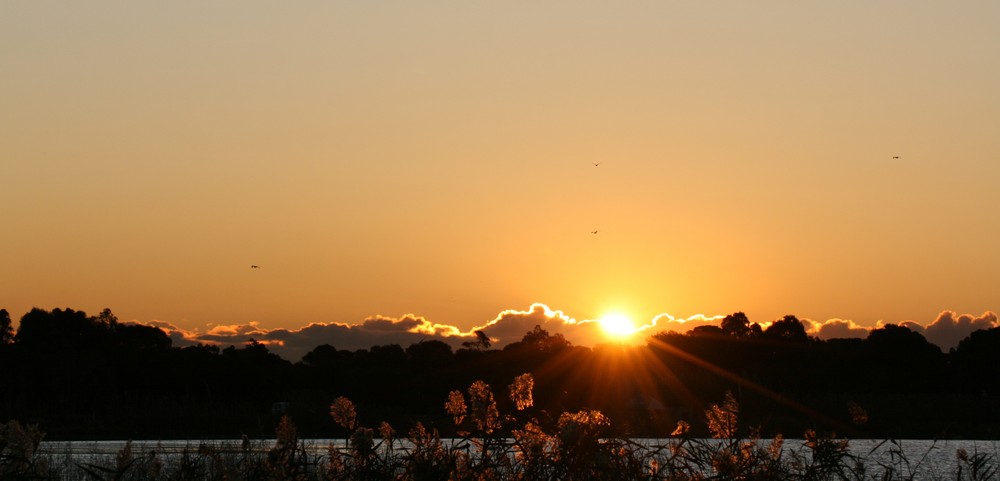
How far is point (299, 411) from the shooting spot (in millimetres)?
58750

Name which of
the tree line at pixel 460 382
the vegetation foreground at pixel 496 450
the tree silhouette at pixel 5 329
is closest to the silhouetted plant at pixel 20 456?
the vegetation foreground at pixel 496 450

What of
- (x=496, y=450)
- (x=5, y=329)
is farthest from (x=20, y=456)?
(x=5, y=329)

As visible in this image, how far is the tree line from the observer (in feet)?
204

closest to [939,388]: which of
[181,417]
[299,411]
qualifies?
[299,411]

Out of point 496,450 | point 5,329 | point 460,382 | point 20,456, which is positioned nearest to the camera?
point 20,456

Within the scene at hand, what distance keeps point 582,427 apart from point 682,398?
61.5 m

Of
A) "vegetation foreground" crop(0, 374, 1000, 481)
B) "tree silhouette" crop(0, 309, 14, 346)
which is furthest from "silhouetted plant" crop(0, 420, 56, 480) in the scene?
"tree silhouette" crop(0, 309, 14, 346)

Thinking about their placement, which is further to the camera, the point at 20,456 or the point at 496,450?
the point at 496,450

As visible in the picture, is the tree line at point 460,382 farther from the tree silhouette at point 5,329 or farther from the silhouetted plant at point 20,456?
the silhouetted plant at point 20,456

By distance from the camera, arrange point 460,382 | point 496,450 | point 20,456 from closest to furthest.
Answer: point 20,456, point 496,450, point 460,382

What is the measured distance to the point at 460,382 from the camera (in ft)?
237

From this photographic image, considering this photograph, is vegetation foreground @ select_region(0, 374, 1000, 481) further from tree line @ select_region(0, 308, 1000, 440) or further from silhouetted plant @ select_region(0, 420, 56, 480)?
tree line @ select_region(0, 308, 1000, 440)

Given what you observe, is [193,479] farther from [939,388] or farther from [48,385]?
[939,388]

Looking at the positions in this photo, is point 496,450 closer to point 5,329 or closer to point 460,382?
point 460,382
